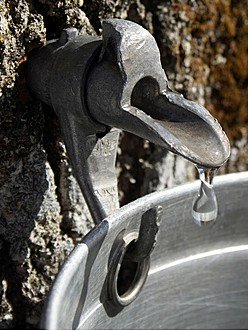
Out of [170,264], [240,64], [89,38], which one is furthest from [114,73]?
[240,64]

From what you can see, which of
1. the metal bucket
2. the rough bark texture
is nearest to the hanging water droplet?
the metal bucket

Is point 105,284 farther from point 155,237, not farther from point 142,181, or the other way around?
point 142,181

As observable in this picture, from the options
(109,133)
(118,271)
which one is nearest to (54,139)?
(109,133)

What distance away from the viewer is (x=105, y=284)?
1106 mm

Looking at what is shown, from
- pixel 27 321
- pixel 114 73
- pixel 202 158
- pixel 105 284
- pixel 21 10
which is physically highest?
pixel 21 10

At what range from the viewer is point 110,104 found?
1.02m

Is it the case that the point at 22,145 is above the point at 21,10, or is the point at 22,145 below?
below

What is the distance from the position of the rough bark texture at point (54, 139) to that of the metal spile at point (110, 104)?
5 centimetres

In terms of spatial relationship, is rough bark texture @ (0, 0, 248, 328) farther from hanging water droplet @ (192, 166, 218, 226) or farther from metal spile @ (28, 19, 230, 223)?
hanging water droplet @ (192, 166, 218, 226)

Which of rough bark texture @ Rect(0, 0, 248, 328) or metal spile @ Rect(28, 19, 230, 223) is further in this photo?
rough bark texture @ Rect(0, 0, 248, 328)

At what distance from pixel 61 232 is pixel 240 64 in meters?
0.60

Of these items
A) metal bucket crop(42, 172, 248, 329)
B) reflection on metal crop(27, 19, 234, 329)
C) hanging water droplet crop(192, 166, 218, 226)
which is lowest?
metal bucket crop(42, 172, 248, 329)

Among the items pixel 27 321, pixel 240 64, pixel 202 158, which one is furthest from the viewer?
pixel 240 64

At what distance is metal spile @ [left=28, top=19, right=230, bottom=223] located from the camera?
38.8 inches
